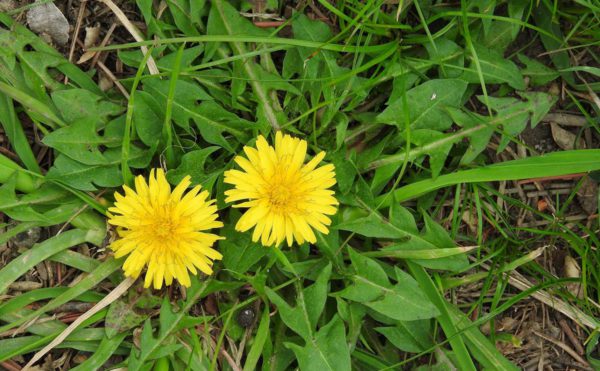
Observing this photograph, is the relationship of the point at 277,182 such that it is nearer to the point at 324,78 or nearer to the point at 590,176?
the point at 324,78

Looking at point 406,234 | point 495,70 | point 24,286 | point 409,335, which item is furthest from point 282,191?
point 24,286

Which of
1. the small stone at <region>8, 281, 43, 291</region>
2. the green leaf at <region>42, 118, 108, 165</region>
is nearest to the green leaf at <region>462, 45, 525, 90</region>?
the green leaf at <region>42, 118, 108, 165</region>

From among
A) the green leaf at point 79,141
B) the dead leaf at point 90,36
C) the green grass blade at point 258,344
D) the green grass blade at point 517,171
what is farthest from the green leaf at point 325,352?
the dead leaf at point 90,36

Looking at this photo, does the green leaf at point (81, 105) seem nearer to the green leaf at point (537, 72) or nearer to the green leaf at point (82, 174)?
the green leaf at point (82, 174)

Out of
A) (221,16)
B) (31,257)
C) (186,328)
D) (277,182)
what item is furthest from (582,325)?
(31,257)

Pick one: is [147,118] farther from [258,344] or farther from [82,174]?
[258,344]

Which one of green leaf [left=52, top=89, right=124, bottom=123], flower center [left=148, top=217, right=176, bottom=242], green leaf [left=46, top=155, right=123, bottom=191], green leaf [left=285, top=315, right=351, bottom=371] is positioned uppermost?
green leaf [left=52, top=89, right=124, bottom=123]

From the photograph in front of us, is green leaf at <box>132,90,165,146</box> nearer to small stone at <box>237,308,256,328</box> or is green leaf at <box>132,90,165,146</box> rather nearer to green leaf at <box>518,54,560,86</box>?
small stone at <box>237,308,256,328</box>
